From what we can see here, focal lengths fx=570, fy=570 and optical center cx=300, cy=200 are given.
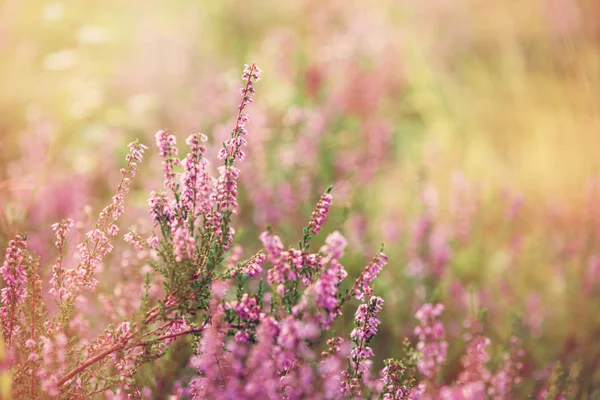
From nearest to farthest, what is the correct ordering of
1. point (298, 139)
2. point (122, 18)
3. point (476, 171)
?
point (298, 139)
point (476, 171)
point (122, 18)

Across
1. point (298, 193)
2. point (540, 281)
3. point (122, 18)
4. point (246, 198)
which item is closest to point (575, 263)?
point (540, 281)

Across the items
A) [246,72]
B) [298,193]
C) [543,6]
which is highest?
[543,6]

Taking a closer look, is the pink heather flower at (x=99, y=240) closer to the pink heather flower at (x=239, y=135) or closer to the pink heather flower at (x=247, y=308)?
the pink heather flower at (x=239, y=135)

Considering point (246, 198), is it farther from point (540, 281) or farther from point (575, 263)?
point (575, 263)

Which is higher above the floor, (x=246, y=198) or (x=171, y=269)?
(x=246, y=198)

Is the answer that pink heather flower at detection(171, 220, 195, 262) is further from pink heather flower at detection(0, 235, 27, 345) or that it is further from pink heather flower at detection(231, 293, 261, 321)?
pink heather flower at detection(0, 235, 27, 345)

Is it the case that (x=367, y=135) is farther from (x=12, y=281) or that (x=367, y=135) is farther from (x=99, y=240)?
(x=12, y=281)

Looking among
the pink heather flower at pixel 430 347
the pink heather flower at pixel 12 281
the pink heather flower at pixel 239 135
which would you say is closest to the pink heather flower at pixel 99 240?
the pink heather flower at pixel 12 281

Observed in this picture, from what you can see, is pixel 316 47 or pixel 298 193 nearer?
pixel 298 193

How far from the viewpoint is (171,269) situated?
5.17 ft

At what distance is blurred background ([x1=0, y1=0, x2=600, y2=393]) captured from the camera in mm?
3334

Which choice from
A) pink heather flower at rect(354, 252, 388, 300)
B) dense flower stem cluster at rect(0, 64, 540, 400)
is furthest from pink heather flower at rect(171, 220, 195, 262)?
pink heather flower at rect(354, 252, 388, 300)

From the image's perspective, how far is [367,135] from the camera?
4.39 meters

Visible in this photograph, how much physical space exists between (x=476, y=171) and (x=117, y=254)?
10.1ft
